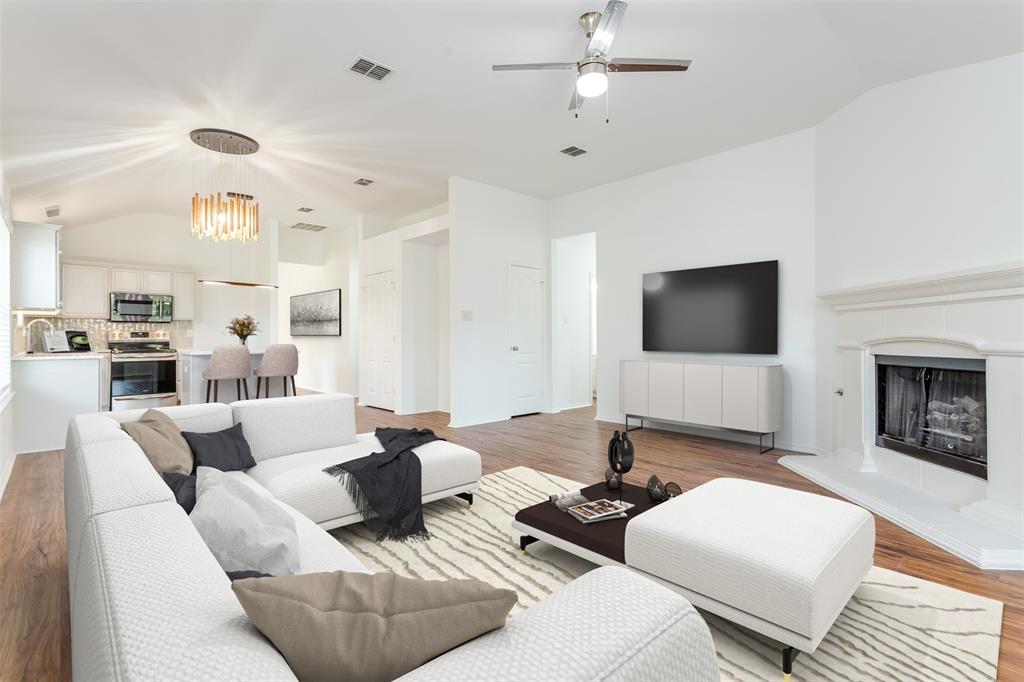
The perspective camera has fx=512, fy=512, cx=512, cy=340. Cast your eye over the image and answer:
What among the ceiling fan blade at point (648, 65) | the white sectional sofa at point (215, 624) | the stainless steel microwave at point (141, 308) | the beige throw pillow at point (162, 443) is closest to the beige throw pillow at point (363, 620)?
the white sectional sofa at point (215, 624)

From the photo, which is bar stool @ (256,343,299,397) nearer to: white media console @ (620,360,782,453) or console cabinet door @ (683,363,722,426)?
white media console @ (620,360,782,453)

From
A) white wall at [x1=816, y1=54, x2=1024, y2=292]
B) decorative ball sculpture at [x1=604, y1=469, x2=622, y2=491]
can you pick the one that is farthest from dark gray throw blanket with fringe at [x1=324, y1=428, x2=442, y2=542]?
white wall at [x1=816, y1=54, x2=1024, y2=292]

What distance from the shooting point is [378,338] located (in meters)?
7.49

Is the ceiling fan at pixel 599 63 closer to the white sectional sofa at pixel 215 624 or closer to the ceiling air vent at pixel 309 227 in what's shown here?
the white sectional sofa at pixel 215 624

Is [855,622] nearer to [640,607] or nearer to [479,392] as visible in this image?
[640,607]

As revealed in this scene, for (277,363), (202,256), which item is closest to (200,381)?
(277,363)

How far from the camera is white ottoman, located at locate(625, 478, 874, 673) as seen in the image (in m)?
1.62

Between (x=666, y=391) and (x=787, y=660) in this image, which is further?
(x=666, y=391)

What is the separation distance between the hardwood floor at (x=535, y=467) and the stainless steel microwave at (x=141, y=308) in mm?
2923

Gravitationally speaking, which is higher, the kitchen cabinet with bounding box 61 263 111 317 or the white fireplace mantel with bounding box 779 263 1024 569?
the kitchen cabinet with bounding box 61 263 111 317

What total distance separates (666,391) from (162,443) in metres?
4.39

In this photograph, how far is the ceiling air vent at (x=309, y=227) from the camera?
8.41 meters

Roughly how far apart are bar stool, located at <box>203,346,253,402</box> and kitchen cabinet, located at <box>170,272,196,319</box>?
8.20ft

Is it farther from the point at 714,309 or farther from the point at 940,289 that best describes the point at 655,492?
the point at 714,309
